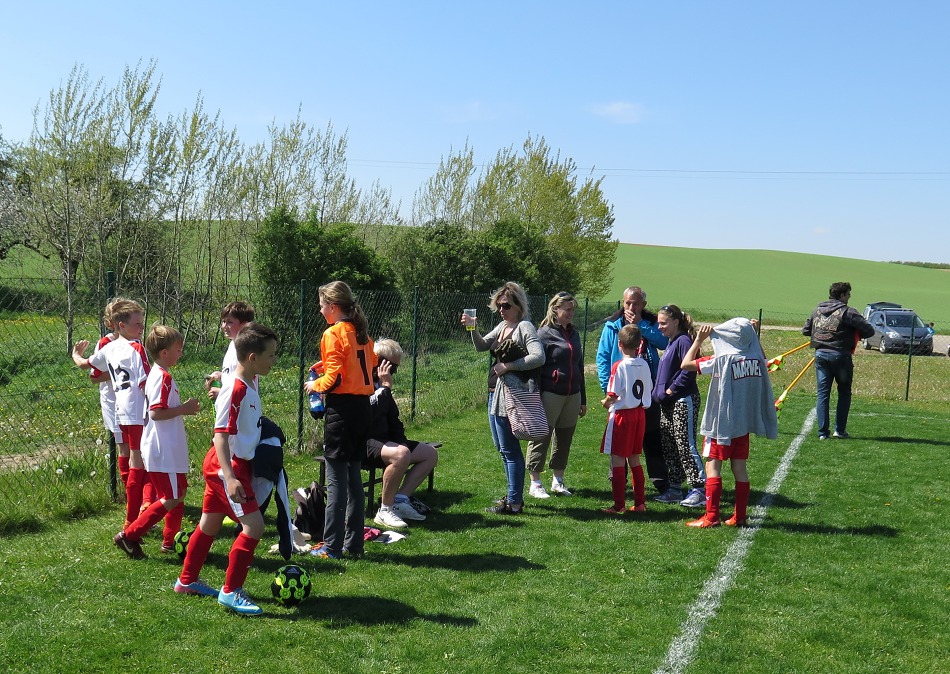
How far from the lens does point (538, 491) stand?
23.5 feet

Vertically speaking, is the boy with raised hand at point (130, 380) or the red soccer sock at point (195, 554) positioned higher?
the boy with raised hand at point (130, 380)

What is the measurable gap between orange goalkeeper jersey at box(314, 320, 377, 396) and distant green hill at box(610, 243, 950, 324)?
3944 cm

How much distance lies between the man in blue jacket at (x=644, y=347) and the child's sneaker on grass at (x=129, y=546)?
147 inches

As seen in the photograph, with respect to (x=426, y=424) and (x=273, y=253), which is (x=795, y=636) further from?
(x=273, y=253)

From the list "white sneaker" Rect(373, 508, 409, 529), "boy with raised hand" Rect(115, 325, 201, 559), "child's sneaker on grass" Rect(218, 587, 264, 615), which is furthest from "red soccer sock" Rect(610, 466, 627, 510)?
"boy with raised hand" Rect(115, 325, 201, 559)

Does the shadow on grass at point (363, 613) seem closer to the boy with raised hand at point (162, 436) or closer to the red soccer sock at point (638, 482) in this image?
the boy with raised hand at point (162, 436)

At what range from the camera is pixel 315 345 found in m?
13.3

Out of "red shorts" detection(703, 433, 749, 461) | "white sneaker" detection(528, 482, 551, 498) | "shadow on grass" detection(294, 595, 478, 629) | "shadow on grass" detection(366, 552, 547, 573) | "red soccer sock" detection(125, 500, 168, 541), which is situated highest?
"red shorts" detection(703, 433, 749, 461)

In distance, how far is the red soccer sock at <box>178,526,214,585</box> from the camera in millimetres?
4383

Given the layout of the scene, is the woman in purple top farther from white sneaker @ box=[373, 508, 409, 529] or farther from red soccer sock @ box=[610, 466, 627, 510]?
white sneaker @ box=[373, 508, 409, 529]

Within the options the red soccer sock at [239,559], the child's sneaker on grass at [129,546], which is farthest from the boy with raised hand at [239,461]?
the child's sneaker on grass at [129,546]

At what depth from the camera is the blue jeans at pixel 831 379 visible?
10.7m

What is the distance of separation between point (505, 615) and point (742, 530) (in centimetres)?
264

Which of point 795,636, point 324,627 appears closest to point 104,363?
point 324,627
